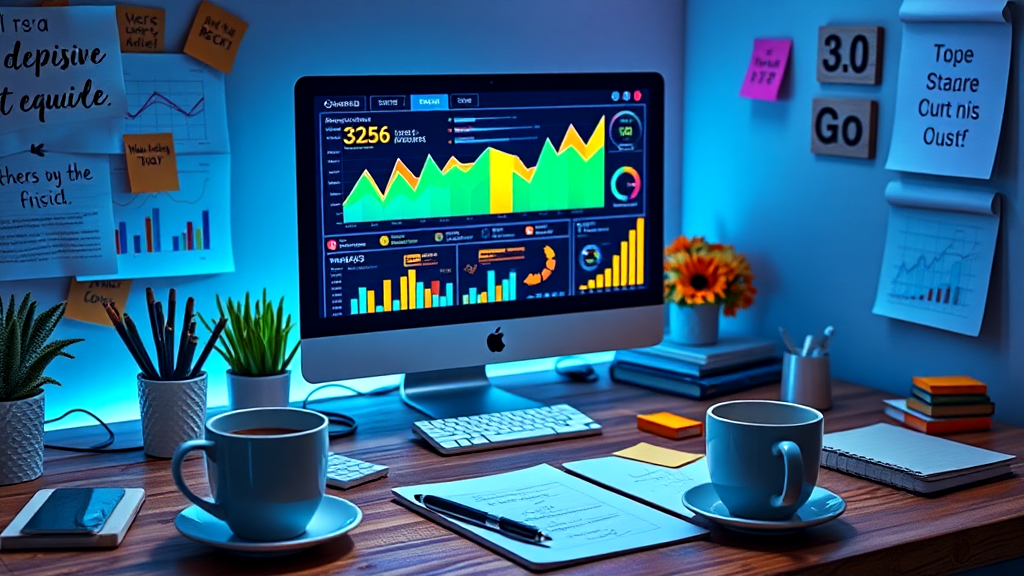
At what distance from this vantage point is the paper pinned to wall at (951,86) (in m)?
1.66

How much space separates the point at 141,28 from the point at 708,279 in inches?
38.3

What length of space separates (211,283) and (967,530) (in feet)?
3.76

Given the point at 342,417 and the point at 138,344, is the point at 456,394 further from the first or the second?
the point at 138,344

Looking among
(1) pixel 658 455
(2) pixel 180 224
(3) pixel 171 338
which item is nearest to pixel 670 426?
(1) pixel 658 455

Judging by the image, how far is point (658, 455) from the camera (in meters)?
1.53

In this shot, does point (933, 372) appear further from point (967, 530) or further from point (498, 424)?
point (498, 424)

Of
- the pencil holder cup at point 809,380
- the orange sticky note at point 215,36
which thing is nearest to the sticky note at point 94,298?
the orange sticky note at point 215,36

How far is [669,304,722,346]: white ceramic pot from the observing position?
1946mm

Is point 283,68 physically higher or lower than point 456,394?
higher

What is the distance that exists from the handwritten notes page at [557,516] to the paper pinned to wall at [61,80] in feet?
2.35

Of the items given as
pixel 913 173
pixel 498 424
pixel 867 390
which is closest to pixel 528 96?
pixel 498 424

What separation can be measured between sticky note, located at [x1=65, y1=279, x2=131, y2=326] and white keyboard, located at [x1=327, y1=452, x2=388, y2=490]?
0.48 metres

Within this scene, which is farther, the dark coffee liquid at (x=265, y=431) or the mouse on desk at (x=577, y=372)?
the mouse on desk at (x=577, y=372)

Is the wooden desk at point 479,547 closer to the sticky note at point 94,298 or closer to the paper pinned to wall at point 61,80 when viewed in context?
the sticky note at point 94,298
